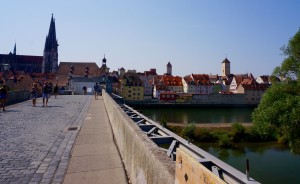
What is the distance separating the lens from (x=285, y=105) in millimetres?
20234

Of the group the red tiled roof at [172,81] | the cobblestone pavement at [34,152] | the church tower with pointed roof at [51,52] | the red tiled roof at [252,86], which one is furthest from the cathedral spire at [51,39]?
the cobblestone pavement at [34,152]

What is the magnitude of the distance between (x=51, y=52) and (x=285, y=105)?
100m

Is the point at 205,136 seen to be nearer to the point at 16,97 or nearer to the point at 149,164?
the point at 16,97

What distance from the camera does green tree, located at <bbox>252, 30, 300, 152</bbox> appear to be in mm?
19797

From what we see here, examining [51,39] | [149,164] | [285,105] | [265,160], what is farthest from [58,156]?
[51,39]

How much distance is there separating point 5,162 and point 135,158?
3.05 meters

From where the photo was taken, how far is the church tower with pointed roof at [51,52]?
354 feet

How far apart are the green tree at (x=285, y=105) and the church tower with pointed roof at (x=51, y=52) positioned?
95.4 meters

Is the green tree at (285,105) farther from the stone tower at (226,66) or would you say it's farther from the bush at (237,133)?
the stone tower at (226,66)

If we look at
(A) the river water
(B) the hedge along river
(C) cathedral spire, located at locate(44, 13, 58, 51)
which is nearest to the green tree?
(B) the hedge along river

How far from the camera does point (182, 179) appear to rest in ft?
7.14

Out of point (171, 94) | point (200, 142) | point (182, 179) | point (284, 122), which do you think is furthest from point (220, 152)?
point (171, 94)

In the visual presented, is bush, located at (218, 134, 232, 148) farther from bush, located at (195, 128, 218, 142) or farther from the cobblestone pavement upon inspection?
the cobblestone pavement

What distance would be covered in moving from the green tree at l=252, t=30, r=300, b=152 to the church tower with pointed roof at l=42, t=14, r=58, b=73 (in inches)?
3757
